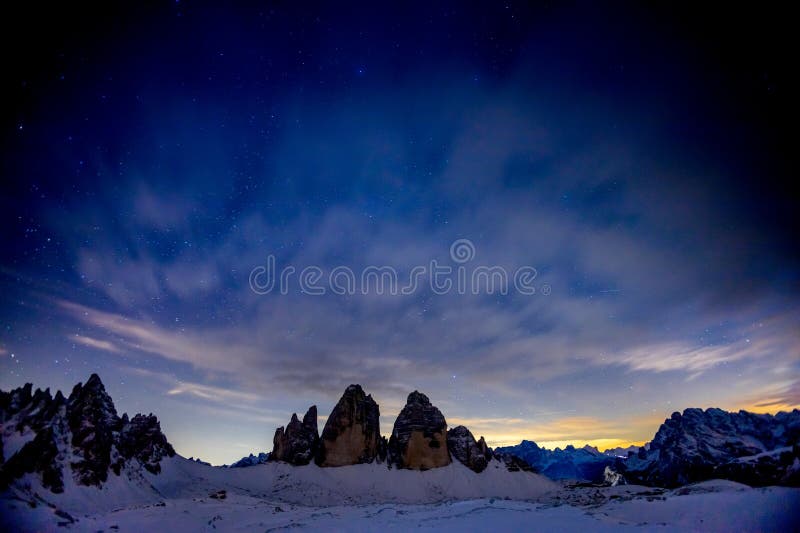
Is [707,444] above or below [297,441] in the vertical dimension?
below

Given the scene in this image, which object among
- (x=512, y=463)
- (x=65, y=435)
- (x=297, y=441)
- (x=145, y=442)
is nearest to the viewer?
(x=65, y=435)

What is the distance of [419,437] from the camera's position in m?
92.9

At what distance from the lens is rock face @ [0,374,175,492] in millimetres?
43719

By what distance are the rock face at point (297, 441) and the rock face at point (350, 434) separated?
4.00 meters

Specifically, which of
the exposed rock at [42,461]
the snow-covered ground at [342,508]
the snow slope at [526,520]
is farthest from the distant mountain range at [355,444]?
the snow slope at [526,520]

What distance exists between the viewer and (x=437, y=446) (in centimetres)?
9281

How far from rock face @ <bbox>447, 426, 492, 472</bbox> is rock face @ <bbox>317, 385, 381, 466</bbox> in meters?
23.0

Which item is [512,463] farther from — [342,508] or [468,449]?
[342,508]

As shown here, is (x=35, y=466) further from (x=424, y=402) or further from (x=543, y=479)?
(x=543, y=479)

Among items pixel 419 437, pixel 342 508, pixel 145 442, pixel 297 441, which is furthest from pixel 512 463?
pixel 145 442

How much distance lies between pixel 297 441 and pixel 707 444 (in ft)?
504

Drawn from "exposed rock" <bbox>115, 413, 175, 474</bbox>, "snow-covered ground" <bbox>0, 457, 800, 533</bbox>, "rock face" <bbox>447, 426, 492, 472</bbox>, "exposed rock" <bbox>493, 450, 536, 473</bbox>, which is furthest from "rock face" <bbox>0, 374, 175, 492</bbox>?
"exposed rock" <bbox>493, 450, 536, 473</bbox>

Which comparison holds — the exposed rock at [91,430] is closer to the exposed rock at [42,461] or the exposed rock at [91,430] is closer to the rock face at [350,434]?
the exposed rock at [42,461]

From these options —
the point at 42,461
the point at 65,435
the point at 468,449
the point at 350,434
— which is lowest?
the point at 468,449
